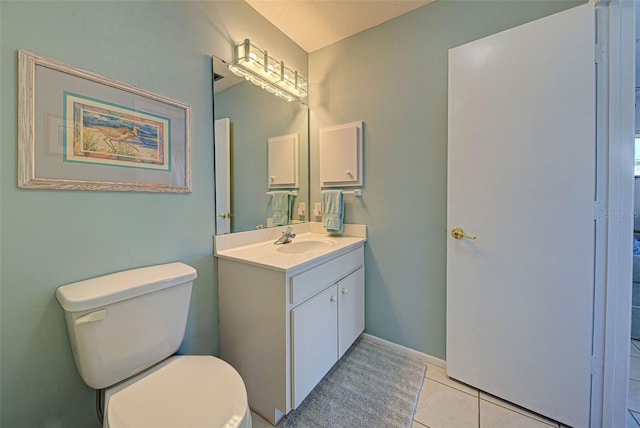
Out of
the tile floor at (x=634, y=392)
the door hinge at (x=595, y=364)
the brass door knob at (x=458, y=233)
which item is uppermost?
the brass door knob at (x=458, y=233)

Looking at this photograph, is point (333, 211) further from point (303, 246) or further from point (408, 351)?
point (408, 351)

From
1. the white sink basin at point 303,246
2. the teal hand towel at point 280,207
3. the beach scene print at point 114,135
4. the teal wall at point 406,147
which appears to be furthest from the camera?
the teal hand towel at point 280,207

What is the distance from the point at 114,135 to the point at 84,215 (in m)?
0.35

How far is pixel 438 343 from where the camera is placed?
1.61 metres

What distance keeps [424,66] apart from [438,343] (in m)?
1.85

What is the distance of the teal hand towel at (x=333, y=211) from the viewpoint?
6.11ft

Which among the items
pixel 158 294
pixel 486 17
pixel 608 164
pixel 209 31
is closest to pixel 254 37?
pixel 209 31

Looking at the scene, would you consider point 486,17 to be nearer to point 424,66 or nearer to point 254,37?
point 424,66

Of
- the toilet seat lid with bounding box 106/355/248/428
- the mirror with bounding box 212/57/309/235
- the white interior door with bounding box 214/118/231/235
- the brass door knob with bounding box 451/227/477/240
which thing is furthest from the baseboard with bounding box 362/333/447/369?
the white interior door with bounding box 214/118/231/235

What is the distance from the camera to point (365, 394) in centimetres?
138

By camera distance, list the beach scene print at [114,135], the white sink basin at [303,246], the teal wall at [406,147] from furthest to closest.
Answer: the white sink basin at [303,246] < the teal wall at [406,147] < the beach scene print at [114,135]

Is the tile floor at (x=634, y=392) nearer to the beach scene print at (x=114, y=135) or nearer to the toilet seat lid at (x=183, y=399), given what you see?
the toilet seat lid at (x=183, y=399)

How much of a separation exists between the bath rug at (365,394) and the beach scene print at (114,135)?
1.47 metres

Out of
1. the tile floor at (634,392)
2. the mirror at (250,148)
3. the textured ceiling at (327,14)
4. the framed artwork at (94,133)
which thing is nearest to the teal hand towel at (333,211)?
the mirror at (250,148)
